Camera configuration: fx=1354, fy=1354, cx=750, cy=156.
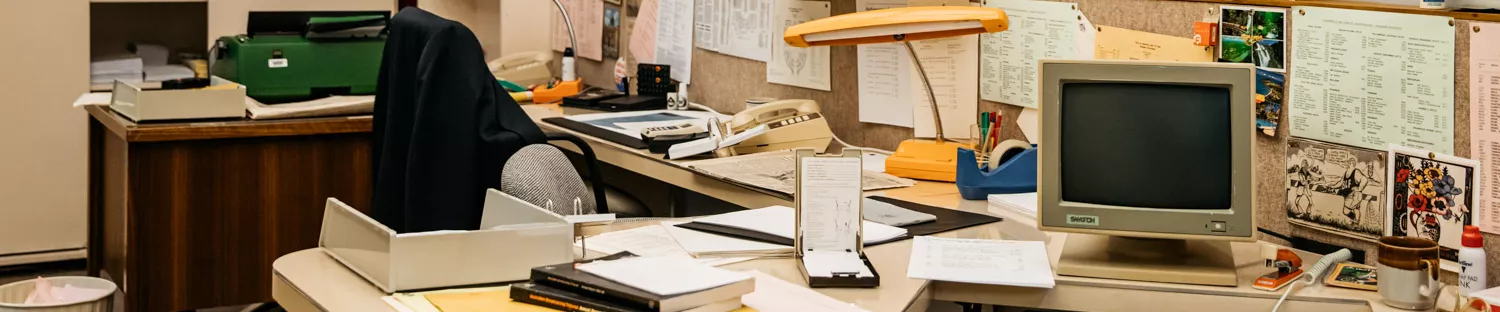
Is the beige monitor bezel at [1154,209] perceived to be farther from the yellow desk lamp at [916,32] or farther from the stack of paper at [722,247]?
the yellow desk lamp at [916,32]

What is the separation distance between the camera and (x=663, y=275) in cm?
150

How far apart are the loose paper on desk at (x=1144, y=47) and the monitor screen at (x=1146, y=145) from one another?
0.47 meters

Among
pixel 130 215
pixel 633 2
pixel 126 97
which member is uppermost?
pixel 633 2

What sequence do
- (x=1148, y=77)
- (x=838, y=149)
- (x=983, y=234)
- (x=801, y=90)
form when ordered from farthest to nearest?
(x=801, y=90), (x=838, y=149), (x=983, y=234), (x=1148, y=77)

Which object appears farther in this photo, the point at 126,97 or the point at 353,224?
the point at 126,97

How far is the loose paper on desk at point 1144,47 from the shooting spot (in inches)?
88.5

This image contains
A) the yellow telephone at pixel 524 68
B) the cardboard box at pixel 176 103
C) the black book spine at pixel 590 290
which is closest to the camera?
the black book spine at pixel 590 290

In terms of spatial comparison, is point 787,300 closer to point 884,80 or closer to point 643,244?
point 643,244

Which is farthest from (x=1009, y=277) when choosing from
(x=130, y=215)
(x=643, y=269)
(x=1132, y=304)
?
(x=130, y=215)

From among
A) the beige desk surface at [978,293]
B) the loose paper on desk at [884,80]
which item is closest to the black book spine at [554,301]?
the beige desk surface at [978,293]

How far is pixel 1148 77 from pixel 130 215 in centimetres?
238

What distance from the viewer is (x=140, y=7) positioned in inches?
180

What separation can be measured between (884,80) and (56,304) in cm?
166

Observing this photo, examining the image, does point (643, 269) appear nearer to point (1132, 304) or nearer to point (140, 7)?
point (1132, 304)
